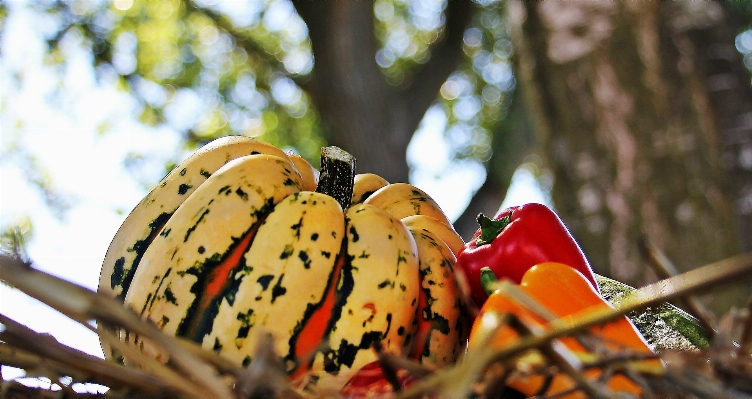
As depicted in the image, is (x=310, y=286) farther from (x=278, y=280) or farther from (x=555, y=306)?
(x=555, y=306)

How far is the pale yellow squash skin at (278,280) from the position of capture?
2.80 feet

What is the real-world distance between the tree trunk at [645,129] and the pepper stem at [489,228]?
1.24m

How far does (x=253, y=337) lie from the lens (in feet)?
2.77

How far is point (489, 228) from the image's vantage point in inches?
51.8

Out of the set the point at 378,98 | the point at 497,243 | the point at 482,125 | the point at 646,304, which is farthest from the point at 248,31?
the point at 646,304

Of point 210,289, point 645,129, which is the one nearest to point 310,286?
point 210,289

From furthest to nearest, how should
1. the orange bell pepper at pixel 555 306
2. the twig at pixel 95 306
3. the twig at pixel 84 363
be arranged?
the orange bell pepper at pixel 555 306
the twig at pixel 84 363
the twig at pixel 95 306

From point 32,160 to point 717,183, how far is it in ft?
20.1

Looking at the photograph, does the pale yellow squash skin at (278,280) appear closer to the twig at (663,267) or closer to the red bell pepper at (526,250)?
the red bell pepper at (526,250)

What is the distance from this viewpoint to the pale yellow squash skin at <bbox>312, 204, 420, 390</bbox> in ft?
2.85

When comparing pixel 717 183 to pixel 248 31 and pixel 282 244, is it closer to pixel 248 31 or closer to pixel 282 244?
pixel 282 244

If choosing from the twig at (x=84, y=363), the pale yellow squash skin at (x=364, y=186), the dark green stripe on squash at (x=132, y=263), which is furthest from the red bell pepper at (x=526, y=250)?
the twig at (x=84, y=363)

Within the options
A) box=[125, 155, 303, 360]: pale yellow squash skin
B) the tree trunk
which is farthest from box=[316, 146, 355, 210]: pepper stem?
the tree trunk

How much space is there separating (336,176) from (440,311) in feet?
1.04
